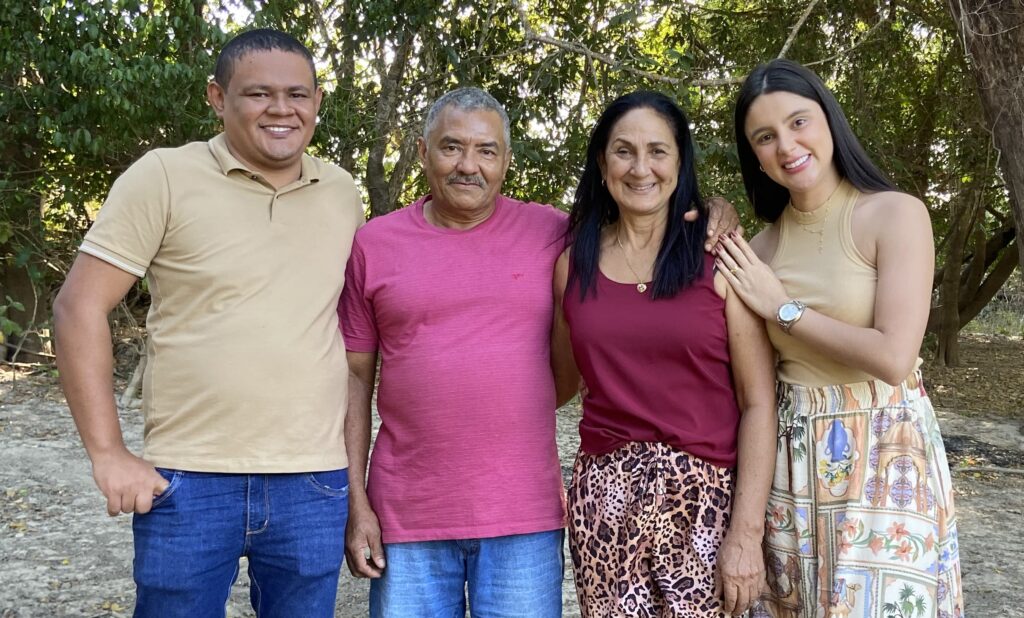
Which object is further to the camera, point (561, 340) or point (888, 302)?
point (561, 340)

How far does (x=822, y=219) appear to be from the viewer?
2.31 meters

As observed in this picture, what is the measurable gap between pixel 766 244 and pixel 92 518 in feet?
14.5

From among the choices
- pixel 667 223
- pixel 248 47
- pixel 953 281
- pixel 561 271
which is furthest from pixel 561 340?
pixel 953 281

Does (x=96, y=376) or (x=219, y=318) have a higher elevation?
(x=219, y=318)

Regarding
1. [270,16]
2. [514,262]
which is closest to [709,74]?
[270,16]

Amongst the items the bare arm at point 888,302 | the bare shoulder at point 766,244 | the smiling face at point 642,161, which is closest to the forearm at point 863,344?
the bare arm at point 888,302

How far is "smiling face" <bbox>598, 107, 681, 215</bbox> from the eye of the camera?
2.30 m

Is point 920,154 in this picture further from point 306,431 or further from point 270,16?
point 306,431

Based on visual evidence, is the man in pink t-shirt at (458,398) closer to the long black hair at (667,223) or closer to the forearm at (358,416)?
the forearm at (358,416)

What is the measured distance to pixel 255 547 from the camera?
232cm

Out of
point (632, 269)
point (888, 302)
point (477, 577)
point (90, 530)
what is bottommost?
point (90, 530)

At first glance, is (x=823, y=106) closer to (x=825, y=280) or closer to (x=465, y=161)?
(x=825, y=280)

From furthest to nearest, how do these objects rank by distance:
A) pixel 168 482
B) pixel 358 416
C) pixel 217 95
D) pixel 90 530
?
pixel 90 530 < pixel 358 416 < pixel 217 95 < pixel 168 482

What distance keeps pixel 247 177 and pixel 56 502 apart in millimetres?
4087
